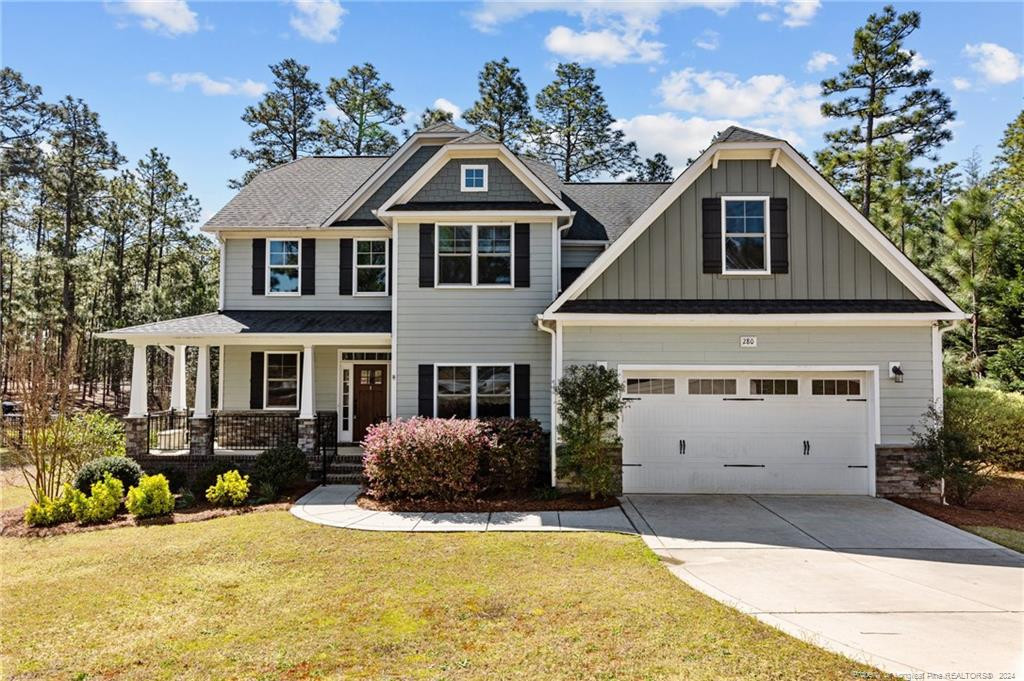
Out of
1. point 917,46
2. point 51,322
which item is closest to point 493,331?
point 917,46

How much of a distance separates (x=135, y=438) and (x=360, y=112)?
24.9 meters

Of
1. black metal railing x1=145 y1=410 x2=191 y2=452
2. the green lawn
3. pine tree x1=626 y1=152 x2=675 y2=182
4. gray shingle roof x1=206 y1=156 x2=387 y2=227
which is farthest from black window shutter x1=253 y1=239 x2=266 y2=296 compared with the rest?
pine tree x1=626 y1=152 x2=675 y2=182

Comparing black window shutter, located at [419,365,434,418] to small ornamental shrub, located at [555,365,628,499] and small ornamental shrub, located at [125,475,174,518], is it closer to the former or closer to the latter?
small ornamental shrub, located at [555,365,628,499]

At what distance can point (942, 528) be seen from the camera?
29.9ft

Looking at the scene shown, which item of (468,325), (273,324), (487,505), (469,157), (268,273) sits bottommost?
(487,505)

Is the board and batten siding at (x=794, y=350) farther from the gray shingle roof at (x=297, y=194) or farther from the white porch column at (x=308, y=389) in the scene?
the gray shingle roof at (x=297, y=194)

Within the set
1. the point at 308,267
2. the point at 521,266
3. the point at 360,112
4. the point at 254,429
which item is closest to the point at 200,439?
the point at 254,429

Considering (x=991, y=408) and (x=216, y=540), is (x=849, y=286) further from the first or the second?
(x=216, y=540)

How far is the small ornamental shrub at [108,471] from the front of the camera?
11.2 m

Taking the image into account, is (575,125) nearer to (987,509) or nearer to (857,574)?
(987,509)

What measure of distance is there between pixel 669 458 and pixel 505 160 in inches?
290

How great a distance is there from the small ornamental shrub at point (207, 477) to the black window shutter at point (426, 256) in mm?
5533

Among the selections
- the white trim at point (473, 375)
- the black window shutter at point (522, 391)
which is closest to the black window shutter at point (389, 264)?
the white trim at point (473, 375)

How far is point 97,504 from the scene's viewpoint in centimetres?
1030
